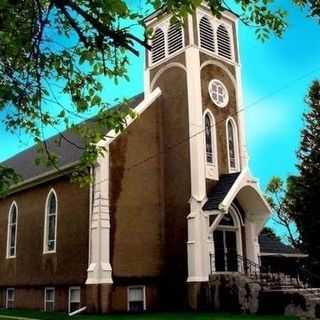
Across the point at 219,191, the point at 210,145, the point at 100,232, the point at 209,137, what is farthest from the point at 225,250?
the point at 100,232

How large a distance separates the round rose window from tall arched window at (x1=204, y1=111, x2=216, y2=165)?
993mm

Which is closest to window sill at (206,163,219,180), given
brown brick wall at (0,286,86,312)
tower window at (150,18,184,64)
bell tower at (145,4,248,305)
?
bell tower at (145,4,248,305)

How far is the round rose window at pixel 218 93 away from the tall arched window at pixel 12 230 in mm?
12260

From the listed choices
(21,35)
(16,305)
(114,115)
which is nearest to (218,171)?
(16,305)

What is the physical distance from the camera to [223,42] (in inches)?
1009

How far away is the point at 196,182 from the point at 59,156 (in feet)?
20.1

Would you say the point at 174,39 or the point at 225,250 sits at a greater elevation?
the point at 174,39

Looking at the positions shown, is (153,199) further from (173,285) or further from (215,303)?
(215,303)

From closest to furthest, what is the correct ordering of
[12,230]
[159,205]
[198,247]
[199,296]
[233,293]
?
[233,293] → [199,296] → [198,247] → [159,205] → [12,230]

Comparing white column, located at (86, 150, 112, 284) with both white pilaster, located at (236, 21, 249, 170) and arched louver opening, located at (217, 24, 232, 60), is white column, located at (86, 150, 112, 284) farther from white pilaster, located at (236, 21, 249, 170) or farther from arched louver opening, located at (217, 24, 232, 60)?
arched louver opening, located at (217, 24, 232, 60)

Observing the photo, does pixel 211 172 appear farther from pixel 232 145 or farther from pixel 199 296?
pixel 199 296

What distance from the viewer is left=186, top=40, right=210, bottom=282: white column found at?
67.0 ft

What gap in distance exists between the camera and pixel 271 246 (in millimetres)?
27234

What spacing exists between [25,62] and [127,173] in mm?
13787
